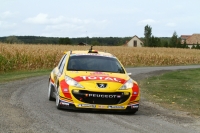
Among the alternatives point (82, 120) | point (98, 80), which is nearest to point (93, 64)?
point (98, 80)

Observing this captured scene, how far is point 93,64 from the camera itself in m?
11.8

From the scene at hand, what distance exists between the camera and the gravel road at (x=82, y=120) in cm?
826

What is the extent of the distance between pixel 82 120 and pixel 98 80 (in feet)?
4.83

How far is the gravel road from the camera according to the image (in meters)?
8.26

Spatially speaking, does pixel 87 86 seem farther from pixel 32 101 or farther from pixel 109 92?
pixel 32 101

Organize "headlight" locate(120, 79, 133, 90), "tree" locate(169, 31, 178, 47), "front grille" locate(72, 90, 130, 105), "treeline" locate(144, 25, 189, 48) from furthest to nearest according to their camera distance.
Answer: "tree" locate(169, 31, 178, 47), "treeline" locate(144, 25, 189, 48), "headlight" locate(120, 79, 133, 90), "front grille" locate(72, 90, 130, 105)

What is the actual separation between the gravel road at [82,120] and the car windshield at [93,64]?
1.20 metres

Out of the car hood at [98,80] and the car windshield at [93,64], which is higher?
the car windshield at [93,64]

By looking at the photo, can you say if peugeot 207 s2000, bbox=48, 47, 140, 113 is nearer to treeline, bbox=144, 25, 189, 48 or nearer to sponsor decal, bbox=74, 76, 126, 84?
sponsor decal, bbox=74, 76, 126, 84

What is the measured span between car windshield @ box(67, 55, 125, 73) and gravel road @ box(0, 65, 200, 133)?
1.20 meters

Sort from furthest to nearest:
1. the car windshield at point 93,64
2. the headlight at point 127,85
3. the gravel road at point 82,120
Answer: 1. the car windshield at point 93,64
2. the headlight at point 127,85
3. the gravel road at point 82,120

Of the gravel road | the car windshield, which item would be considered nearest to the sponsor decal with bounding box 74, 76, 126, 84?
the gravel road

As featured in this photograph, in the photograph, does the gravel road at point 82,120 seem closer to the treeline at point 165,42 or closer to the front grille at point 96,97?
the front grille at point 96,97

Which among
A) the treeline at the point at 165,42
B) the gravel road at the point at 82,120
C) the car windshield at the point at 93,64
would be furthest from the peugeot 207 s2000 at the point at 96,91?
the treeline at the point at 165,42
